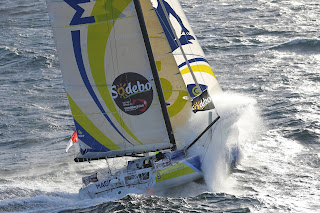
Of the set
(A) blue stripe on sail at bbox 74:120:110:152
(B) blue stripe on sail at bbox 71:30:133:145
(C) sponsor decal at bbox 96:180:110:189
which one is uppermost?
(B) blue stripe on sail at bbox 71:30:133:145

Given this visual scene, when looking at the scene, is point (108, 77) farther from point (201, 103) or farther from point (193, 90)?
point (193, 90)

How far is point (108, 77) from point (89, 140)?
3.04 m

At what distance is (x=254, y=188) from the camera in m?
25.3

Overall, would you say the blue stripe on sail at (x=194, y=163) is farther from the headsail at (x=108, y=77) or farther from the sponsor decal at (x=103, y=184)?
the sponsor decal at (x=103, y=184)

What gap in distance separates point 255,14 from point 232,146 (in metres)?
33.6

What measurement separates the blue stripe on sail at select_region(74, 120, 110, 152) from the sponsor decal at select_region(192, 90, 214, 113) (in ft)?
14.6

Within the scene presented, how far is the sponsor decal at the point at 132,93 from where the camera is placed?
2473cm

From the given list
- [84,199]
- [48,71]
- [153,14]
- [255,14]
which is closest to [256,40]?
[255,14]

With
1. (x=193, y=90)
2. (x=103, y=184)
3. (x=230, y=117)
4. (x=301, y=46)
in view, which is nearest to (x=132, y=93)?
(x=103, y=184)

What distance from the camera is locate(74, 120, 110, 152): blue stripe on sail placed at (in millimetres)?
25984

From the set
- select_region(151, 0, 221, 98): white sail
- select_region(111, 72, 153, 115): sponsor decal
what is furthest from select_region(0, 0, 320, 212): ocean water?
select_region(111, 72, 153, 115): sponsor decal

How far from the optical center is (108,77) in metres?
24.9

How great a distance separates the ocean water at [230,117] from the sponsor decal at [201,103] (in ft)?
8.36

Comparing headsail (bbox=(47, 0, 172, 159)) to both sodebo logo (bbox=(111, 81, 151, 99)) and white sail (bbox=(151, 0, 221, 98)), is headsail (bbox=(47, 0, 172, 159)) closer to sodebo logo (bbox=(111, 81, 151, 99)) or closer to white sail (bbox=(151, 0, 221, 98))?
sodebo logo (bbox=(111, 81, 151, 99))
